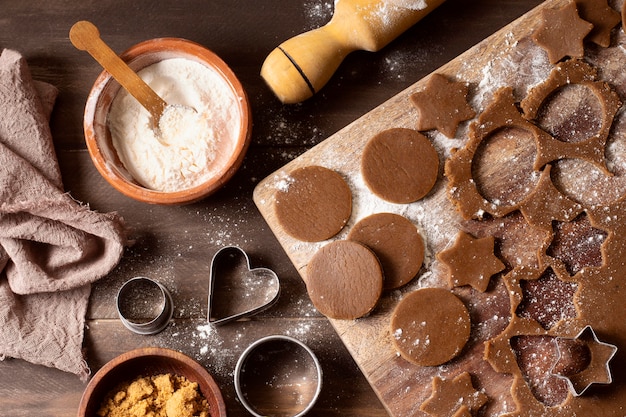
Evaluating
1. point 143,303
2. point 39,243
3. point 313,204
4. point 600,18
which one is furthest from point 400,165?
point 39,243

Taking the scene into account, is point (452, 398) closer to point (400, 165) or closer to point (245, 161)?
point (400, 165)

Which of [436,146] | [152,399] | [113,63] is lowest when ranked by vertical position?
[152,399]

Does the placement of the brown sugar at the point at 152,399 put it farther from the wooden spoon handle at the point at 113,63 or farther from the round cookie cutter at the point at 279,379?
the wooden spoon handle at the point at 113,63

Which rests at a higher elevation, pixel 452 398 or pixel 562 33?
pixel 562 33

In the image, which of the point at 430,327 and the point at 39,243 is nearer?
the point at 430,327

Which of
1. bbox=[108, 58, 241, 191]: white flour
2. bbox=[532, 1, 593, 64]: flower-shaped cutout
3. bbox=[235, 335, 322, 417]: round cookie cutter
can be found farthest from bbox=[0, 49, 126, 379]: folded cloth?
bbox=[532, 1, 593, 64]: flower-shaped cutout

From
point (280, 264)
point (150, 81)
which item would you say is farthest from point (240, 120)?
point (280, 264)
